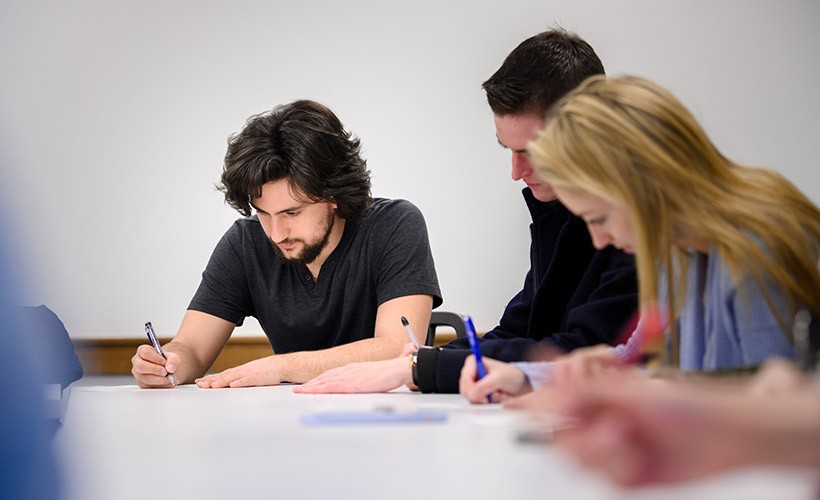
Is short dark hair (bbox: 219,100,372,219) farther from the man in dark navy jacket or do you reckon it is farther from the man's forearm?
the man in dark navy jacket

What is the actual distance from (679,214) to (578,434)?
29.0 inches

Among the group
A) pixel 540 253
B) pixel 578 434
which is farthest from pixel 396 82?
pixel 578 434

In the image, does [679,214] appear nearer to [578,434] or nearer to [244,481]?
[244,481]

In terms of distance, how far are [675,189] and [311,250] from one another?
4.67 feet

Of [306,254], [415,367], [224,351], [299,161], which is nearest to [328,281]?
[306,254]

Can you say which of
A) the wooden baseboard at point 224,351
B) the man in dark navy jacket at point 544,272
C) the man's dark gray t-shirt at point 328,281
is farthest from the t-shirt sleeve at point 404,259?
the wooden baseboard at point 224,351

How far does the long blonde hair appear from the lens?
0.97m

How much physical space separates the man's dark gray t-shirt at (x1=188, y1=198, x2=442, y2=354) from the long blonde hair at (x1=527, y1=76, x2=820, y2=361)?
1.22 metres

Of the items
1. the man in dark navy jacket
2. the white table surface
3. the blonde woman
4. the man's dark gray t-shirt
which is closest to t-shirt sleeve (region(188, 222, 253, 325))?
the man's dark gray t-shirt

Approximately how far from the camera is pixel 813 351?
953 millimetres

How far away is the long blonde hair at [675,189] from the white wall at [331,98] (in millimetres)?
2244

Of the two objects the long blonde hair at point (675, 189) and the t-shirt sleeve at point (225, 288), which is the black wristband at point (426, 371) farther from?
the t-shirt sleeve at point (225, 288)

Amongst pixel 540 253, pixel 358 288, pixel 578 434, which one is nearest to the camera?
pixel 578 434

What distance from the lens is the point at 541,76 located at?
68.9 inches
